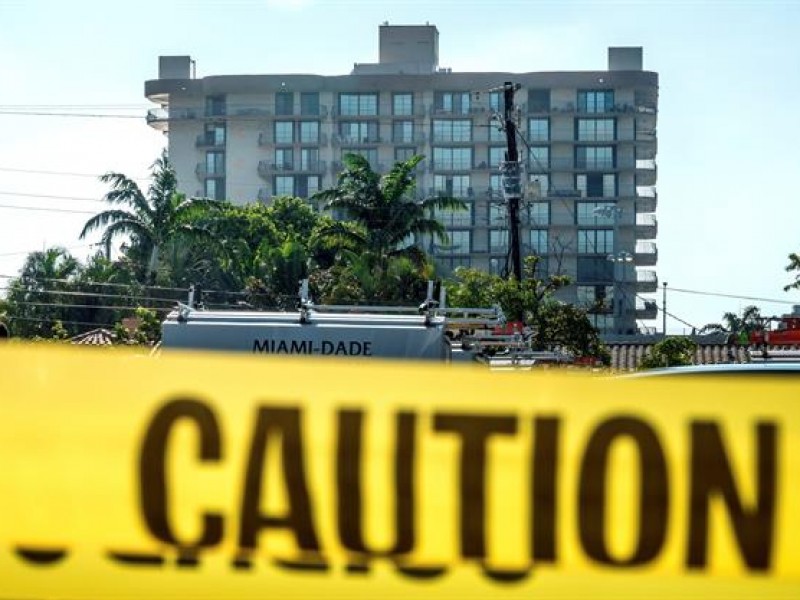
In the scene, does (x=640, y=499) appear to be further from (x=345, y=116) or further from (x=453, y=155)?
(x=345, y=116)

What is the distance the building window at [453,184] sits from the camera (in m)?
118

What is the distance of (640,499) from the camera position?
4707 mm

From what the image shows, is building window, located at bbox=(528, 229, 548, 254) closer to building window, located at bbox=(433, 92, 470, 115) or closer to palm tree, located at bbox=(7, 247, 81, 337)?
building window, located at bbox=(433, 92, 470, 115)

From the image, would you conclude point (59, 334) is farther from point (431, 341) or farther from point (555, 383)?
point (555, 383)

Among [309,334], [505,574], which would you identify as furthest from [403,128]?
[505,574]

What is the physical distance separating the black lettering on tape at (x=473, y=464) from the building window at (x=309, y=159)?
116173 mm

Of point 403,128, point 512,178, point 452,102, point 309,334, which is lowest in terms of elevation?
point 309,334

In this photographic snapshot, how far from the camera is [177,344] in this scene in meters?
10.9

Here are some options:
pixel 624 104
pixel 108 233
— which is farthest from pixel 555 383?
pixel 624 104

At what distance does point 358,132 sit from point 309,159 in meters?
3.97

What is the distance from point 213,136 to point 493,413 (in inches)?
4791

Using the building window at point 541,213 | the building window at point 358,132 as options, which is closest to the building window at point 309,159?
the building window at point 358,132

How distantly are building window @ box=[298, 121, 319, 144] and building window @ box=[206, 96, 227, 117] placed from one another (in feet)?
21.6

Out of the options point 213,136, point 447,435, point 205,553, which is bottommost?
point 205,553
